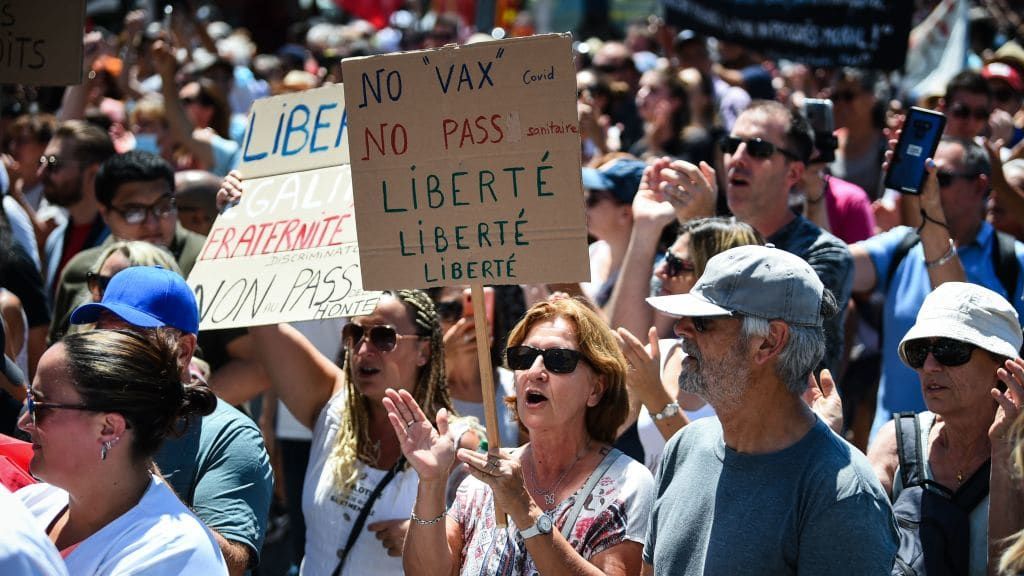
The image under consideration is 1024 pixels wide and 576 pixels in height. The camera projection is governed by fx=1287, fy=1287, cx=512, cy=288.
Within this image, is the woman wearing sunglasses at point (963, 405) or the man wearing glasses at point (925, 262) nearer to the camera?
the woman wearing sunglasses at point (963, 405)

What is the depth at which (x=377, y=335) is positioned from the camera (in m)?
4.51

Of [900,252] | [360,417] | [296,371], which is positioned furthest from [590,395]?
[900,252]

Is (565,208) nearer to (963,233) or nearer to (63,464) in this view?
(63,464)

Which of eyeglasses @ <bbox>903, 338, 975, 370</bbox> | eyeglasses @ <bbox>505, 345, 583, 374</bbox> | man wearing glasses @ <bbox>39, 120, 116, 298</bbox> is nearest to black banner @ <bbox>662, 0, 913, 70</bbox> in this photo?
man wearing glasses @ <bbox>39, 120, 116, 298</bbox>

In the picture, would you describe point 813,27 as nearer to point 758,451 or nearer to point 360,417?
point 360,417

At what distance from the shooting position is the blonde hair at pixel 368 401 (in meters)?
4.32

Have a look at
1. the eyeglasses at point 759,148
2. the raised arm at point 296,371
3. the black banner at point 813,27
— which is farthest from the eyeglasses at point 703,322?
the black banner at point 813,27

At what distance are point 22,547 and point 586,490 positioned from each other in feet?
5.52

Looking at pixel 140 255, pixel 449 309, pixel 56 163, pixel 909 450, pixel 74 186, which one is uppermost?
pixel 140 255

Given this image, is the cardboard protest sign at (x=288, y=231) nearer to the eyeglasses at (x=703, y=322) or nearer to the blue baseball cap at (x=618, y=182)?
the eyeglasses at (x=703, y=322)

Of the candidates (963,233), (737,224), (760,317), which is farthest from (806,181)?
(760,317)

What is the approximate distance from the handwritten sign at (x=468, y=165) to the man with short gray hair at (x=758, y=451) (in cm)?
46

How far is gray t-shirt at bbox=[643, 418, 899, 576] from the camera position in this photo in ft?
9.43

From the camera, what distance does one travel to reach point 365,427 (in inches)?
173
